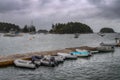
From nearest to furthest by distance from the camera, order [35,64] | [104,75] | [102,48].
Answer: [104,75]
[35,64]
[102,48]

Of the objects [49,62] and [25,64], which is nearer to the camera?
[25,64]

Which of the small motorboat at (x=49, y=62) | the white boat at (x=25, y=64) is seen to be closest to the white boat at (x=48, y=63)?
the small motorboat at (x=49, y=62)

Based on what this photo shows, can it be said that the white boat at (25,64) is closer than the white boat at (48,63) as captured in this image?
Yes

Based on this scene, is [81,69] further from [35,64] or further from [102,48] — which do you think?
[102,48]

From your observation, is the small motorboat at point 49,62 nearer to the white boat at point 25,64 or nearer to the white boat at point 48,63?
the white boat at point 48,63

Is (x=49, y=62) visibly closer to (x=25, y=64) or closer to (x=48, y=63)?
(x=48, y=63)

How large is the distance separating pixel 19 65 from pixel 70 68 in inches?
455

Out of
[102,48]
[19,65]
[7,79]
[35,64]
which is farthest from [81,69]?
[102,48]

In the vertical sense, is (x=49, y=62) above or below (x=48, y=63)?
above

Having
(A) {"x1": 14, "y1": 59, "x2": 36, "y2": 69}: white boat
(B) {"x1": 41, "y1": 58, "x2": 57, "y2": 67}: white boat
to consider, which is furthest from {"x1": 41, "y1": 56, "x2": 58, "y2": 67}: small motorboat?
(A) {"x1": 14, "y1": 59, "x2": 36, "y2": 69}: white boat

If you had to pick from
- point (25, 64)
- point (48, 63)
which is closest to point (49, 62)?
point (48, 63)

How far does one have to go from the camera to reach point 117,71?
44.7m

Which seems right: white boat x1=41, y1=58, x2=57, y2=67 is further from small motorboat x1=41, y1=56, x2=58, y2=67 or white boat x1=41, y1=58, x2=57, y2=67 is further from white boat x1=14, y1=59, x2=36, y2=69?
white boat x1=14, y1=59, x2=36, y2=69

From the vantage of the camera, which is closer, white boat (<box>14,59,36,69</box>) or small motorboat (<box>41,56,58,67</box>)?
white boat (<box>14,59,36,69</box>)
